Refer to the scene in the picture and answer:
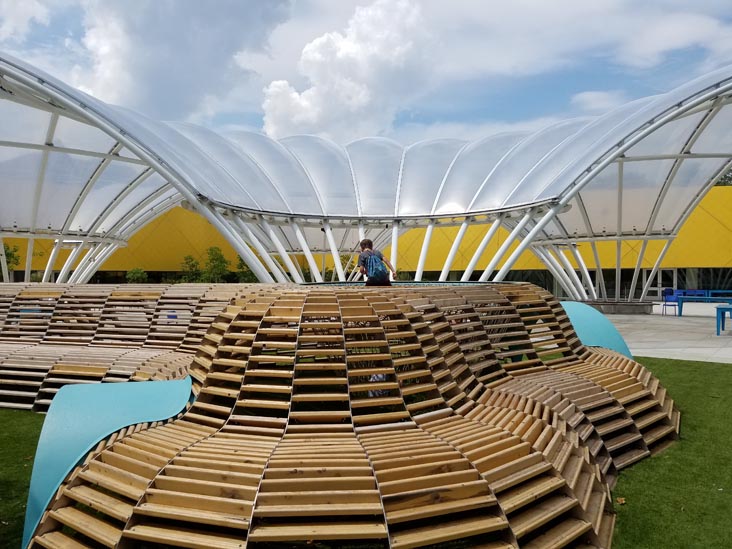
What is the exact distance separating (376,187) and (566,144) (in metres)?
8.95

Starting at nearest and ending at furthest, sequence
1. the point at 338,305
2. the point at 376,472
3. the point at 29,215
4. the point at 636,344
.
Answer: the point at 376,472, the point at 338,305, the point at 636,344, the point at 29,215

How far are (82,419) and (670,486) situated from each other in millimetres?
6411

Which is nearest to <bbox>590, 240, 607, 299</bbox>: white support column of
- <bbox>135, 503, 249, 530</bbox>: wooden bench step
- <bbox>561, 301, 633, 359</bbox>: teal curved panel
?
<bbox>561, 301, 633, 359</bbox>: teal curved panel

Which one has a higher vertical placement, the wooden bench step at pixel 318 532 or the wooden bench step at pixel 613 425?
the wooden bench step at pixel 318 532

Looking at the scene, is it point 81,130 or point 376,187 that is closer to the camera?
point 81,130

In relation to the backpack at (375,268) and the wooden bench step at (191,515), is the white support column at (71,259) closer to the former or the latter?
the backpack at (375,268)

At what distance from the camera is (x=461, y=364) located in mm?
7918

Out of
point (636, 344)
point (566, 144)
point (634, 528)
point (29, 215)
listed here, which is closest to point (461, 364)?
point (634, 528)

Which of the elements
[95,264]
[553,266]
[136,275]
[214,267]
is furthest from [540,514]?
[136,275]

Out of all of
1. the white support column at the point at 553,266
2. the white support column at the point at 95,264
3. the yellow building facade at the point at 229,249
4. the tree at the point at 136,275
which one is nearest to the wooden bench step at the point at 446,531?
the white support column at the point at 553,266

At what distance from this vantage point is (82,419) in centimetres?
605

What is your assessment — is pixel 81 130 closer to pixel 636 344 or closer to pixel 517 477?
pixel 636 344

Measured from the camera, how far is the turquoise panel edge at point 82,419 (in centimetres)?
533

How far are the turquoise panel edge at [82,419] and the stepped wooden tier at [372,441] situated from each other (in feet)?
0.54
